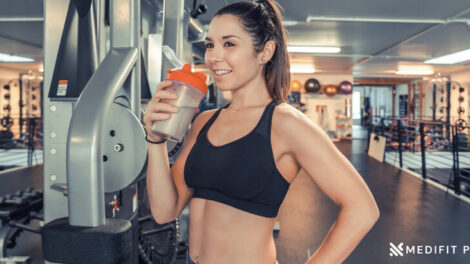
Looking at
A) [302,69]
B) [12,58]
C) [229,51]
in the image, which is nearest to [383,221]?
[229,51]

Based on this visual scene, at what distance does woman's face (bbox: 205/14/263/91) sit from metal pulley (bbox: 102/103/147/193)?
0.25 m

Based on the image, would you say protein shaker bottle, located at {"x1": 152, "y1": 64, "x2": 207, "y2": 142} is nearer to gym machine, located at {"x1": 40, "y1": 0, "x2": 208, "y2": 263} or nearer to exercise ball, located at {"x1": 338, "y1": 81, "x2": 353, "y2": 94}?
gym machine, located at {"x1": 40, "y1": 0, "x2": 208, "y2": 263}

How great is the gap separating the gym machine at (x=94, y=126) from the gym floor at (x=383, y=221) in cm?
210

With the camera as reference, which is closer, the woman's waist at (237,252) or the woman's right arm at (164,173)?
the woman's right arm at (164,173)

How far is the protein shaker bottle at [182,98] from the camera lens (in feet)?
2.47

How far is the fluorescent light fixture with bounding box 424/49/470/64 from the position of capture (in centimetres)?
848

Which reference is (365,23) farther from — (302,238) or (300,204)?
(302,238)

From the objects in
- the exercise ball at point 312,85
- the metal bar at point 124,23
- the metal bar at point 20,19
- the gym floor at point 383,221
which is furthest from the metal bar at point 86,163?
the exercise ball at point 312,85

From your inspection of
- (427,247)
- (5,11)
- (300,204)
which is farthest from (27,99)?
(427,247)

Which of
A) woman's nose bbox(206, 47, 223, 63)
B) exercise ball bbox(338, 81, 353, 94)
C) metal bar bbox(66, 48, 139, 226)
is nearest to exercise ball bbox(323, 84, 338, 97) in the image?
exercise ball bbox(338, 81, 353, 94)

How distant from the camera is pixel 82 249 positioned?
2.06ft

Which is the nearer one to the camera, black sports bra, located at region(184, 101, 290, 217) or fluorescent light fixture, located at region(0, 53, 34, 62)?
black sports bra, located at region(184, 101, 290, 217)

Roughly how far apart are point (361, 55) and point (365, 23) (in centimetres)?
344

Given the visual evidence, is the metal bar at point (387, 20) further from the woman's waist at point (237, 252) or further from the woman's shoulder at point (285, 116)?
the woman's waist at point (237, 252)
